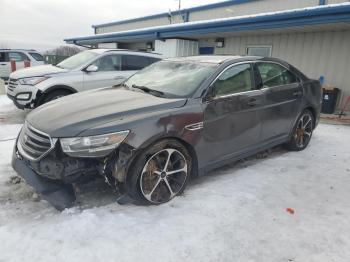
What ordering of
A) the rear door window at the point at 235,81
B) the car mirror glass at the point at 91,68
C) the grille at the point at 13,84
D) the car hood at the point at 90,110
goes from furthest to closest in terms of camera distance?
the car mirror glass at the point at 91,68 < the grille at the point at 13,84 < the rear door window at the point at 235,81 < the car hood at the point at 90,110

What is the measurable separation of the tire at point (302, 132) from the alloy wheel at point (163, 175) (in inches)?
98.0

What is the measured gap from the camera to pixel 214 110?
3.68 metres

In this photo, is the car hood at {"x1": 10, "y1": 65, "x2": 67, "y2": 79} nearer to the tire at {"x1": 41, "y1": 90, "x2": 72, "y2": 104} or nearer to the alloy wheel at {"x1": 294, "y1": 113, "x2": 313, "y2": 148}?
the tire at {"x1": 41, "y1": 90, "x2": 72, "y2": 104}

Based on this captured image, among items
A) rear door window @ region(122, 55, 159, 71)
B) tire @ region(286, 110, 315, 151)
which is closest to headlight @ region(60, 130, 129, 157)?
tire @ region(286, 110, 315, 151)

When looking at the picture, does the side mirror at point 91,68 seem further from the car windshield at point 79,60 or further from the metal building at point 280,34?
the metal building at point 280,34

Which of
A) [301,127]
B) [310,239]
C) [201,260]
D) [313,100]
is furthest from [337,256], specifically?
[313,100]

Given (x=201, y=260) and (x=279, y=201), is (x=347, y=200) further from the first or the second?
(x=201, y=260)

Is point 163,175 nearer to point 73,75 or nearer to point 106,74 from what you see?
point 73,75

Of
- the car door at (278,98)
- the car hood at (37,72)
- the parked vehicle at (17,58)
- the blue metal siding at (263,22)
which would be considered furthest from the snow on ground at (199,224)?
the parked vehicle at (17,58)

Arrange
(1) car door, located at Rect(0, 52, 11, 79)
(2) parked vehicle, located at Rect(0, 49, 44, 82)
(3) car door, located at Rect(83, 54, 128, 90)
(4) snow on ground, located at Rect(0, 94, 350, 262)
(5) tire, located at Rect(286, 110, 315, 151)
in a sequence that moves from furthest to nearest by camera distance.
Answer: (1) car door, located at Rect(0, 52, 11, 79), (2) parked vehicle, located at Rect(0, 49, 44, 82), (3) car door, located at Rect(83, 54, 128, 90), (5) tire, located at Rect(286, 110, 315, 151), (4) snow on ground, located at Rect(0, 94, 350, 262)

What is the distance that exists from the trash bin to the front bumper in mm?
8259

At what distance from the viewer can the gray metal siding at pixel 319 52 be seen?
9.27 m

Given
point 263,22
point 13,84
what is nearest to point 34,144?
point 13,84

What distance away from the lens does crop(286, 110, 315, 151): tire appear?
5168 millimetres
